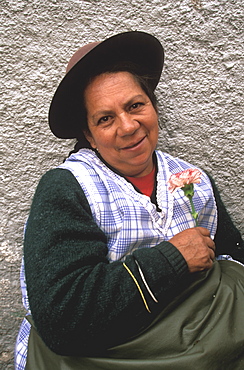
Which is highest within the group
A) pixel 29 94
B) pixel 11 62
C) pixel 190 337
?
pixel 11 62

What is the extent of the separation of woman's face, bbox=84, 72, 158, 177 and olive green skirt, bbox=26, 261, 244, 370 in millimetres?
586

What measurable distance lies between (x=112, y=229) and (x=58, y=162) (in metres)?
0.61

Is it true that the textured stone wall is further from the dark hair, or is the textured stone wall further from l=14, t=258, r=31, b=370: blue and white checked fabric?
l=14, t=258, r=31, b=370: blue and white checked fabric

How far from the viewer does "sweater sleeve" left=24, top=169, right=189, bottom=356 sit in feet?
3.83

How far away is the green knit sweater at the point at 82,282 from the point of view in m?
1.17

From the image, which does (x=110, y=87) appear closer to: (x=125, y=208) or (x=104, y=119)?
(x=104, y=119)

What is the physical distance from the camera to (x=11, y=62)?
175cm

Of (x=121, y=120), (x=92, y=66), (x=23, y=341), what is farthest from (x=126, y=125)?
(x=23, y=341)

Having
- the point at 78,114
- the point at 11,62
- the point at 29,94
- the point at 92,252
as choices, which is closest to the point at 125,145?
the point at 78,114

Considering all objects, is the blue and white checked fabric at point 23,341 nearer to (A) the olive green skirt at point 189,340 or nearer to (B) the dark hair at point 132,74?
(A) the olive green skirt at point 189,340

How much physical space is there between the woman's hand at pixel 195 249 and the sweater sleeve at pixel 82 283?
31mm

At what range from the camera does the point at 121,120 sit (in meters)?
1.47

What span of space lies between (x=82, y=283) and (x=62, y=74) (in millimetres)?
1050

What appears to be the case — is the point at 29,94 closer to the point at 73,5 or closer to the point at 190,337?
the point at 73,5
